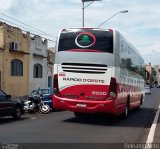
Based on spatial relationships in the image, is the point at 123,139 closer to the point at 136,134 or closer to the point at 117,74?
the point at 136,134

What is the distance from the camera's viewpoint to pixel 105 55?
16.1 metres

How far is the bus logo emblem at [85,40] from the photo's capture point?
640 inches

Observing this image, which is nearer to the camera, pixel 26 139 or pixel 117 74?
pixel 26 139

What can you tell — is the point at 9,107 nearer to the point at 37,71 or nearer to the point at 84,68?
the point at 84,68

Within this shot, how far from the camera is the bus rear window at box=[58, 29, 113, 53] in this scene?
16.1 meters

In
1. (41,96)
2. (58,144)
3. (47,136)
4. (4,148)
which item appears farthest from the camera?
(41,96)

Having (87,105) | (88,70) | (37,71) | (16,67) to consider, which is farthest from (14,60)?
(87,105)

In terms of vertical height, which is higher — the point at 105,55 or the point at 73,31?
the point at 73,31

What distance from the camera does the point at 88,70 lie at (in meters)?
16.2

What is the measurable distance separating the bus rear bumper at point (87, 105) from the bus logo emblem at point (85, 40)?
89.7 inches

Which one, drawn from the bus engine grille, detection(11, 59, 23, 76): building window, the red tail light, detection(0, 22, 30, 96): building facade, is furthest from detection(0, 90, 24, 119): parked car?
detection(11, 59, 23, 76): building window

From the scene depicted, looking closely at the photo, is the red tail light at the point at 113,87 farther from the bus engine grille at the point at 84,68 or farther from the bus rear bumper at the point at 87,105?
the bus engine grille at the point at 84,68

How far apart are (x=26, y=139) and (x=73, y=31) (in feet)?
20.7

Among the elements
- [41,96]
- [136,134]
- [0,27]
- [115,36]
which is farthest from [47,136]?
[0,27]
